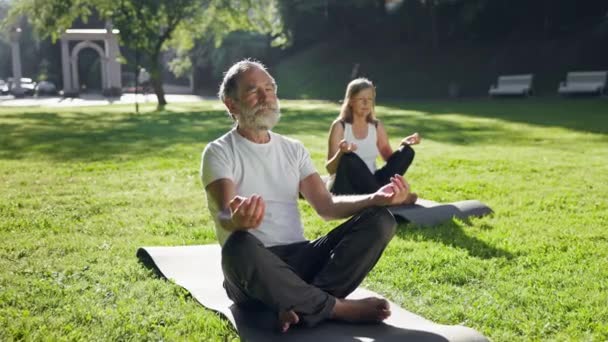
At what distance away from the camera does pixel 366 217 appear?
3.70 metres

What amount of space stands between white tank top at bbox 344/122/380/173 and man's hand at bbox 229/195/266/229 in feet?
14.0

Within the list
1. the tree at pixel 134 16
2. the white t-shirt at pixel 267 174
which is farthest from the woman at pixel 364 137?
the tree at pixel 134 16

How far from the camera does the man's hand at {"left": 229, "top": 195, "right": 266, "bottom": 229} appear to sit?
3021 millimetres

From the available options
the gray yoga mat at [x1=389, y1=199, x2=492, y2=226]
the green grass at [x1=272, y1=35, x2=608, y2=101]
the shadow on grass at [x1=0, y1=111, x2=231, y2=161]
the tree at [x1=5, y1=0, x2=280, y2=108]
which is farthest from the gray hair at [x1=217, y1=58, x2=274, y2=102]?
the green grass at [x1=272, y1=35, x2=608, y2=101]

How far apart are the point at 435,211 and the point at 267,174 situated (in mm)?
3450

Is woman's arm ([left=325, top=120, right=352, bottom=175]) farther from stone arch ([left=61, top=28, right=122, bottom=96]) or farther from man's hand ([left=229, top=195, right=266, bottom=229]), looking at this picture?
stone arch ([left=61, top=28, right=122, bottom=96])

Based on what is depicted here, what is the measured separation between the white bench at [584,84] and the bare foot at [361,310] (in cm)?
2533

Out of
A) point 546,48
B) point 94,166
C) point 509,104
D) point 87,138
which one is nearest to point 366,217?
point 94,166

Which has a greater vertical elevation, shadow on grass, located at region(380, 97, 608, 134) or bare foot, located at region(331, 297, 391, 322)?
bare foot, located at region(331, 297, 391, 322)

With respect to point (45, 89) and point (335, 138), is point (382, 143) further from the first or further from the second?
point (45, 89)

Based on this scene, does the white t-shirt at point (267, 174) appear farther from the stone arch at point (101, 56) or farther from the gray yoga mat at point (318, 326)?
the stone arch at point (101, 56)

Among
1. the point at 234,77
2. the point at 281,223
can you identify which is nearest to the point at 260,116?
the point at 234,77

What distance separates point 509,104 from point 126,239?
70.6 ft

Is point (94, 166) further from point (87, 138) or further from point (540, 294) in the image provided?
point (540, 294)
